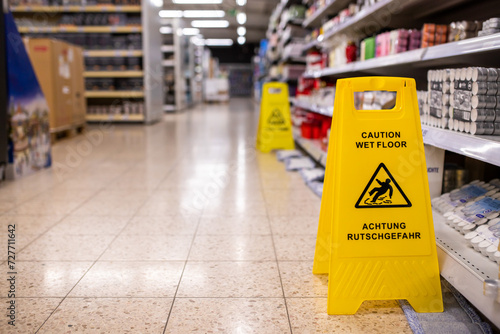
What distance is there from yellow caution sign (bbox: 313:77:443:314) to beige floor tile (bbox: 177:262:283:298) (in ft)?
1.08

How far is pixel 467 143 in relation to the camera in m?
1.65

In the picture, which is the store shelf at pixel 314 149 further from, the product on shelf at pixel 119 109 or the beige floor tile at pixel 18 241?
the product on shelf at pixel 119 109

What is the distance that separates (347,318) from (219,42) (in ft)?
104

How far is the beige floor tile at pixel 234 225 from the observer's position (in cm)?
251

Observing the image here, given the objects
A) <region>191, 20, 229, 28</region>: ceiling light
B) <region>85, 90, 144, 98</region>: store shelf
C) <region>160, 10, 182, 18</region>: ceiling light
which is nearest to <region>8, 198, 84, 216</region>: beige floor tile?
<region>85, 90, 144, 98</region>: store shelf

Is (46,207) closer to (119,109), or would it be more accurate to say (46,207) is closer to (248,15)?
(119,109)

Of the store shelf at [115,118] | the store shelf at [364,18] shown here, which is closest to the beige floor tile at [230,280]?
the store shelf at [364,18]

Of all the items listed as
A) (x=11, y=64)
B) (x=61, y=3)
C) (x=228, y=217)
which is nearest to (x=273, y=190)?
(x=228, y=217)

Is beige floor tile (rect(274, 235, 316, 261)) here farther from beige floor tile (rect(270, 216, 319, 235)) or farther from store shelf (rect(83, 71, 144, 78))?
store shelf (rect(83, 71, 144, 78))

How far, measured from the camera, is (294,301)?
5.56ft

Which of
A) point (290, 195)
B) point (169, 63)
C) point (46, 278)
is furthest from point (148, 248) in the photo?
point (169, 63)

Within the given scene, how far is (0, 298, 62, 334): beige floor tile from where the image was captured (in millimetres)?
1496

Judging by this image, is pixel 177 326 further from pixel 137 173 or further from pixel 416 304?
pixel 137 173

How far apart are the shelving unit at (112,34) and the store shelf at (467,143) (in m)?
7.61
